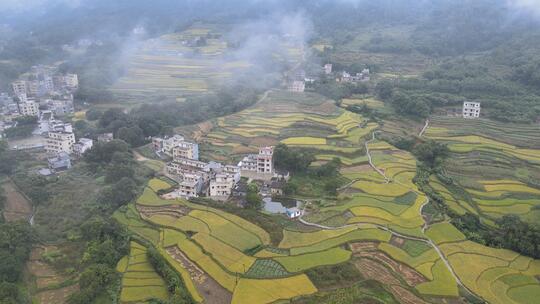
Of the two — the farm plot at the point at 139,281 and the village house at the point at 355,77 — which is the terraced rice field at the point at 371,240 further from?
the village house at the point at 355,77

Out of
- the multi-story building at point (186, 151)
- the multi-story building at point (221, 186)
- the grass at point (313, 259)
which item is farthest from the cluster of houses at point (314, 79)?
the grass at point (313, 259)

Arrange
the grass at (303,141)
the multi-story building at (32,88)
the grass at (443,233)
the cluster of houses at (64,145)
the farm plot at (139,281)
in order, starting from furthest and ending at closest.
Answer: the multi-story building at (32,88), the cluster of houses at (64,145), the grass at (303,141), the grass at (443,233), the farm plot at (139,281)

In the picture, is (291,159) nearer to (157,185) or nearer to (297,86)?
(157,185)

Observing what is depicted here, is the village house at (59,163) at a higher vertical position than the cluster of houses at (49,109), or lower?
lower

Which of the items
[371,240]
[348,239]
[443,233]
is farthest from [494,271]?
[348,239]

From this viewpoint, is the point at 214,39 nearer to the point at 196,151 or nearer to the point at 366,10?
the point at 366,10

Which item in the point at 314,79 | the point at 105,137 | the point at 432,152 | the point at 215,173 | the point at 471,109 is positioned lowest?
the point at 215,173
